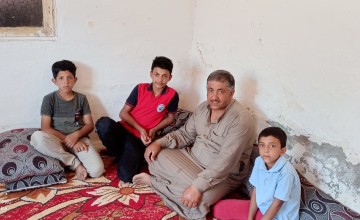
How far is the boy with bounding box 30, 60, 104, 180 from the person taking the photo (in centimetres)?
262

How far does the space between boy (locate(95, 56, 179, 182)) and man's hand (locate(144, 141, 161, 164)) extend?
0.53 ft

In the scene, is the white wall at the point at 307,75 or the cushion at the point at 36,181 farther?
the cushion at the point at 36,181

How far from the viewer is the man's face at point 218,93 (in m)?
2.30

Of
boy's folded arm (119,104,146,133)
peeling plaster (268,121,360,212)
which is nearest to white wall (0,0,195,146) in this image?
boy's folded arm (119,104,146,133)

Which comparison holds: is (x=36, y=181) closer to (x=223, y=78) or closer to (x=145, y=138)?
(x=145, y=138)

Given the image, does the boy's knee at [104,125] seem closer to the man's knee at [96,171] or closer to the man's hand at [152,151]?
the man's knee at [96,171]

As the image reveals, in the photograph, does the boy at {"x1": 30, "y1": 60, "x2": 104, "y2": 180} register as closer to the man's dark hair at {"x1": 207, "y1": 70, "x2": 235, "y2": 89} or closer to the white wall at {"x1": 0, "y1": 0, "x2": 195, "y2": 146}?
the white wall at {"x1": 0, "y1": 0, "x2": 195, "y2": 146}

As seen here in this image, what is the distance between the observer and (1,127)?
2859mm

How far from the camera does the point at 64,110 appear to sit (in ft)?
9.21

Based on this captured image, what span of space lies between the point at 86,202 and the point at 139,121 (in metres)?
0.82

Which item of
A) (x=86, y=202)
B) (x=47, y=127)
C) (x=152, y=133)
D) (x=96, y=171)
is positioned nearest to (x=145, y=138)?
(x=152, y=133)

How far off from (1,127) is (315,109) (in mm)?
2420

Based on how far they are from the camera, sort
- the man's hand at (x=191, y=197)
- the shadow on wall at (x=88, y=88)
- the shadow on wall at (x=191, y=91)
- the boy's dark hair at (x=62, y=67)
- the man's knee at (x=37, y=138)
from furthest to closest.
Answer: the shadow on wall at (x=191, y=91) → the shadow on wall at (x=88, y=88) → the boy's dark hair at (x=62, y=67) → the man's knee at (x=37, y=138) → the man's hand at (x=191, y=197)

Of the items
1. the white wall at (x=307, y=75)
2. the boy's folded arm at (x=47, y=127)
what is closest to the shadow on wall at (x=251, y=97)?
the white wall at (x=307, y=75)
